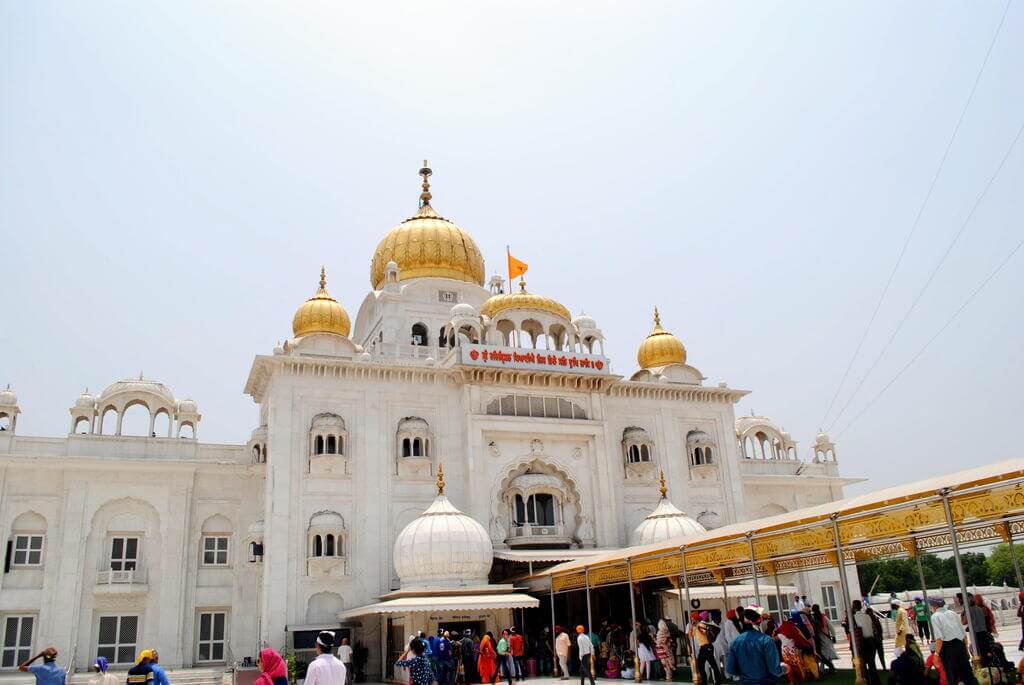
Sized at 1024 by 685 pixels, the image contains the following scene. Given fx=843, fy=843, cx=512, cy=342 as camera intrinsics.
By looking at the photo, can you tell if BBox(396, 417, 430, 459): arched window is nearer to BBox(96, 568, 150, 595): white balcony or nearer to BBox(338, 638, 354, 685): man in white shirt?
BBox(338, 638, 354, 685): man in white shirt

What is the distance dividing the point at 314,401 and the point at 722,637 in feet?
50.5

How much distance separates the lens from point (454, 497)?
27.0m

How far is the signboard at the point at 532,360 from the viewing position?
27922mm

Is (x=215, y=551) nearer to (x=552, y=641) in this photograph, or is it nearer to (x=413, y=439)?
(x=413, y=439)

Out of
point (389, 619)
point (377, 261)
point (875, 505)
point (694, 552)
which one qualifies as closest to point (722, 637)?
point (694, 552)

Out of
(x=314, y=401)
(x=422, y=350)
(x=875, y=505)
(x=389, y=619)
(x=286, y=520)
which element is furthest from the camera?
(x=422, y=350)

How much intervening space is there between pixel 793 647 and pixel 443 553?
35.2 ft

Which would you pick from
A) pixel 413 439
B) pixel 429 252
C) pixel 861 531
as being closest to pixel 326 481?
pixel 413 439

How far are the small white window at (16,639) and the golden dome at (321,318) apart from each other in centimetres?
1168

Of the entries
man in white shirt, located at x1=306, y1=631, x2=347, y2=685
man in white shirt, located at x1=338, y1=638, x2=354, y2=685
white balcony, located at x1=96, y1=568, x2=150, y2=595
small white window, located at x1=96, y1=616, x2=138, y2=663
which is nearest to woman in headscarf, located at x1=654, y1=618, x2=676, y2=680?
man in white shirt, located at x1=338, y1=638, x2=354, y2=685

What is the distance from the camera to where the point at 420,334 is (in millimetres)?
32625

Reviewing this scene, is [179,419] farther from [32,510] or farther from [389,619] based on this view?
[389,619]

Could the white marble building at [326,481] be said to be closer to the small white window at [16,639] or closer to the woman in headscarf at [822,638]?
the small white window at [16,639]

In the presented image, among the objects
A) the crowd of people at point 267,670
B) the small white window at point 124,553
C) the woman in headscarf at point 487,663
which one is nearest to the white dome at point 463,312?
the small white window at point 124,553
